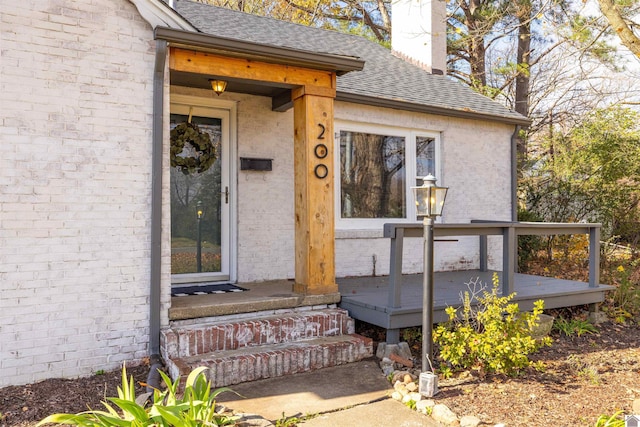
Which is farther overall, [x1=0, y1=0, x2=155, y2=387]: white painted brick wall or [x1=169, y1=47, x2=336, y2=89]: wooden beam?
[x1=169, y1=47, x2=336, y2=89]: wooden beam

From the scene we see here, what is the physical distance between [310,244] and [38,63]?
9.38 feet

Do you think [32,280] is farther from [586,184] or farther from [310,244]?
[586,184]

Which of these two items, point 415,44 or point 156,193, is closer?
point 156,193

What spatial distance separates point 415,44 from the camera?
970cm

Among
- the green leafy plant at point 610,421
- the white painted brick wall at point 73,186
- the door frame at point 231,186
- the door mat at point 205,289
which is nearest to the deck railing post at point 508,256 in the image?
the green leafy plant at point 610,421

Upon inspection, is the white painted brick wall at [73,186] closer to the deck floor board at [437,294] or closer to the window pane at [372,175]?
the deck floor board at [437,294]

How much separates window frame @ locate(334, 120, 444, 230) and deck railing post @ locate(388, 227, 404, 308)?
2.16 meters

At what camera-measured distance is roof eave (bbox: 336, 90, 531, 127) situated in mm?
6699

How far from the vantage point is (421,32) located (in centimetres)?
938

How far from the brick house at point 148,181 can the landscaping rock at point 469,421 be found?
1.84m

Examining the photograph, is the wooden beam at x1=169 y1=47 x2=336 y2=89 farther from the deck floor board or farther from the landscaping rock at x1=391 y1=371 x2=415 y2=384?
the landscaping rock at x1=391 y1=371 x2=415 y2=384

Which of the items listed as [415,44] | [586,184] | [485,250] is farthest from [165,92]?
[586,184]

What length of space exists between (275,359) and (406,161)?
4.15 m

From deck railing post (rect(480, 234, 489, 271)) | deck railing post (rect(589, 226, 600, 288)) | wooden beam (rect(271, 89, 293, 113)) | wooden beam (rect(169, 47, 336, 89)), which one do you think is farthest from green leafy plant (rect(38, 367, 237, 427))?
deck railing post (rect(480, 234, 489, 271))
